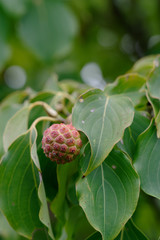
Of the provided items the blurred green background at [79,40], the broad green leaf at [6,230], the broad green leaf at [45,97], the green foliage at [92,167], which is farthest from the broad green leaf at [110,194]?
the blurred green background at [79,40]

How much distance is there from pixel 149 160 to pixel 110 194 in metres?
0.13

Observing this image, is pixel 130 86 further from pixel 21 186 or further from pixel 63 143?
pixel 21 186

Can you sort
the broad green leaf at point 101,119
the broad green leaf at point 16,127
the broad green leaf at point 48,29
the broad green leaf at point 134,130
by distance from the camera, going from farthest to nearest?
the broad green leaf at point 48,29
the broad green leaf at point 16,127
the broad green leaf at point 134,130
the broad green leaf at point 101,119

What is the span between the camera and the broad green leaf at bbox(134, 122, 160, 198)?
88 centimetres

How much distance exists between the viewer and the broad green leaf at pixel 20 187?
38.8 inches

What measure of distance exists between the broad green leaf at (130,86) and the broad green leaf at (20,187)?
30 cm

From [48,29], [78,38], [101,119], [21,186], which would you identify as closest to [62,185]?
[21,186]

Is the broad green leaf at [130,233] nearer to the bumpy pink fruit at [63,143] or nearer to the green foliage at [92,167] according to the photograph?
the green foliage at [92,167]

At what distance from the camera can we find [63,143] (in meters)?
0.92

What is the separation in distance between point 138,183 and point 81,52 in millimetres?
2537

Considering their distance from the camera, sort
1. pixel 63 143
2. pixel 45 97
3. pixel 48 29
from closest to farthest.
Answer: pixel 63 143 → pixel 45 97 → pixel 48 29

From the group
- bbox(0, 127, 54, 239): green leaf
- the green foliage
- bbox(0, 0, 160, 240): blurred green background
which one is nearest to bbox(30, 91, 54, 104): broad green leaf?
the green foliage

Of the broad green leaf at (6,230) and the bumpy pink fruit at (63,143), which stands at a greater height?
the bumpy pink fruit at (63,143)

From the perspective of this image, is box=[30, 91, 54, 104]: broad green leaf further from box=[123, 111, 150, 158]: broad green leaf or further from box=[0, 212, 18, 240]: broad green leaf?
box=[0, 212, 18, 240]: broad green leaf
